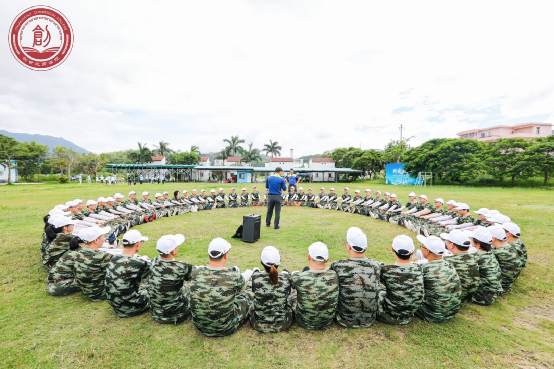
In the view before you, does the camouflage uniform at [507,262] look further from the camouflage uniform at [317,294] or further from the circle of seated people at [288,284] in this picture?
the camouflage uniform at [317,294]

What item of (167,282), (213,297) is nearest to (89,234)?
(167,282)

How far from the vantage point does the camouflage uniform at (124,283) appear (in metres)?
3.46

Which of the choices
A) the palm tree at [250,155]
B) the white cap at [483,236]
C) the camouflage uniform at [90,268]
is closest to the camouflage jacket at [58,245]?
the camouflage uniform at [90,268]

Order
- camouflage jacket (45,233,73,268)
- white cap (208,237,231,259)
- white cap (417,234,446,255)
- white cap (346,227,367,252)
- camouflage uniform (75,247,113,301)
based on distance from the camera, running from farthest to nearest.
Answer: camouflage jacket (45,233,73,268), camouflage uniform (75,247,113,301), white cap (417,234,446,255), white cap (346,227,367,252), white cap (208,237,231,259)

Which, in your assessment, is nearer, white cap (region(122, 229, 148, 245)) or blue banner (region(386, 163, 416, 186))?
white cap (region(122, 229, 148, 245))

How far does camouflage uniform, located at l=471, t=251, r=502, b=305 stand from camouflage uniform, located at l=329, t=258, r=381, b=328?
203cm

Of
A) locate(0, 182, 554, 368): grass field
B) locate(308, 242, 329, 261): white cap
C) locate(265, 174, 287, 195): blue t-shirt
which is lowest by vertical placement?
locate(0, 182, 554, 368): grass field

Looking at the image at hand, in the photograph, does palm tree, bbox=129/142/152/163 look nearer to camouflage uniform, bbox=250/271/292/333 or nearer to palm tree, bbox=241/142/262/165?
palm tree, bbox=241/142/262/165

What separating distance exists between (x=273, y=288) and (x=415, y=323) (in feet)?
7.34

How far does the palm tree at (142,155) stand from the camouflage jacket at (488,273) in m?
63.1

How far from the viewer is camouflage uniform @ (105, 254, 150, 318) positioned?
3.46m

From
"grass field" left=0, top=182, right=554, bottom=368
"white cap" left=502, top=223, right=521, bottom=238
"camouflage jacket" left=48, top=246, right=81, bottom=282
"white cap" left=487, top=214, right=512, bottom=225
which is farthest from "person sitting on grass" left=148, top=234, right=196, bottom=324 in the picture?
"white cap" left=487, top=214, right=512, bottom=225

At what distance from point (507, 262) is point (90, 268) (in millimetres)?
7148

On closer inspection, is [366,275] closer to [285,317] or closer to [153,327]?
[285,317]
